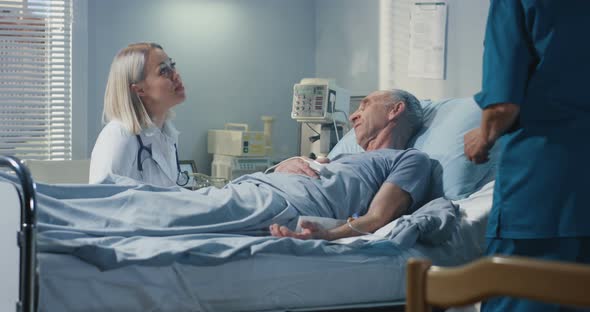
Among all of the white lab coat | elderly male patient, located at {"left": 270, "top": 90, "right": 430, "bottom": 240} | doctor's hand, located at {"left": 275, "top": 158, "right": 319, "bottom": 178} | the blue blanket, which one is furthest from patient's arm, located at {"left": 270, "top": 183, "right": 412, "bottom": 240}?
the white lab coat

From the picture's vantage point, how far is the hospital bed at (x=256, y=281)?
2.08 m

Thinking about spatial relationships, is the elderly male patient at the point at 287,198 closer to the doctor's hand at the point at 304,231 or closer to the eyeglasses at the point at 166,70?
the doctor's hand at the point at 304,231

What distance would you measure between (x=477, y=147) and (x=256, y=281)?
72cm

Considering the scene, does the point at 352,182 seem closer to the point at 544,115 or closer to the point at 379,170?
the point at 379,170

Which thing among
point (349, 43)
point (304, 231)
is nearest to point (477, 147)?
point (304, 231)

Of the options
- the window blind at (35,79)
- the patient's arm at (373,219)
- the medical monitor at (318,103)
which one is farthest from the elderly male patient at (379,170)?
the window blind at (35,79)

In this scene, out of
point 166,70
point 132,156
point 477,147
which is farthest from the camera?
point 166,70

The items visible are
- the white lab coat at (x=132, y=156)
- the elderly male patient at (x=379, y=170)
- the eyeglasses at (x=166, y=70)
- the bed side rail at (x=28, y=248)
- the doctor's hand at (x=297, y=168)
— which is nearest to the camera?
the bed side rail at (x=28, y=248)

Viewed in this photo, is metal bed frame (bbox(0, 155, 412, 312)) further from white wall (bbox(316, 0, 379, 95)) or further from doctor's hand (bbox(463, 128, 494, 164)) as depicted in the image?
white wall (bbox(316, 0, 379, 95))

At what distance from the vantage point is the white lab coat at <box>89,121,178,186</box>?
3.25 m

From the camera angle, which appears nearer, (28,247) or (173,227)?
(28,247)

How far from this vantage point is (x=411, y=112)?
3.16m

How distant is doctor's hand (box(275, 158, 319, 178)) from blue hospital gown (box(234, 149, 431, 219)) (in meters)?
0.05

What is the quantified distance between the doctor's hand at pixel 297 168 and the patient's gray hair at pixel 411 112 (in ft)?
1.50
